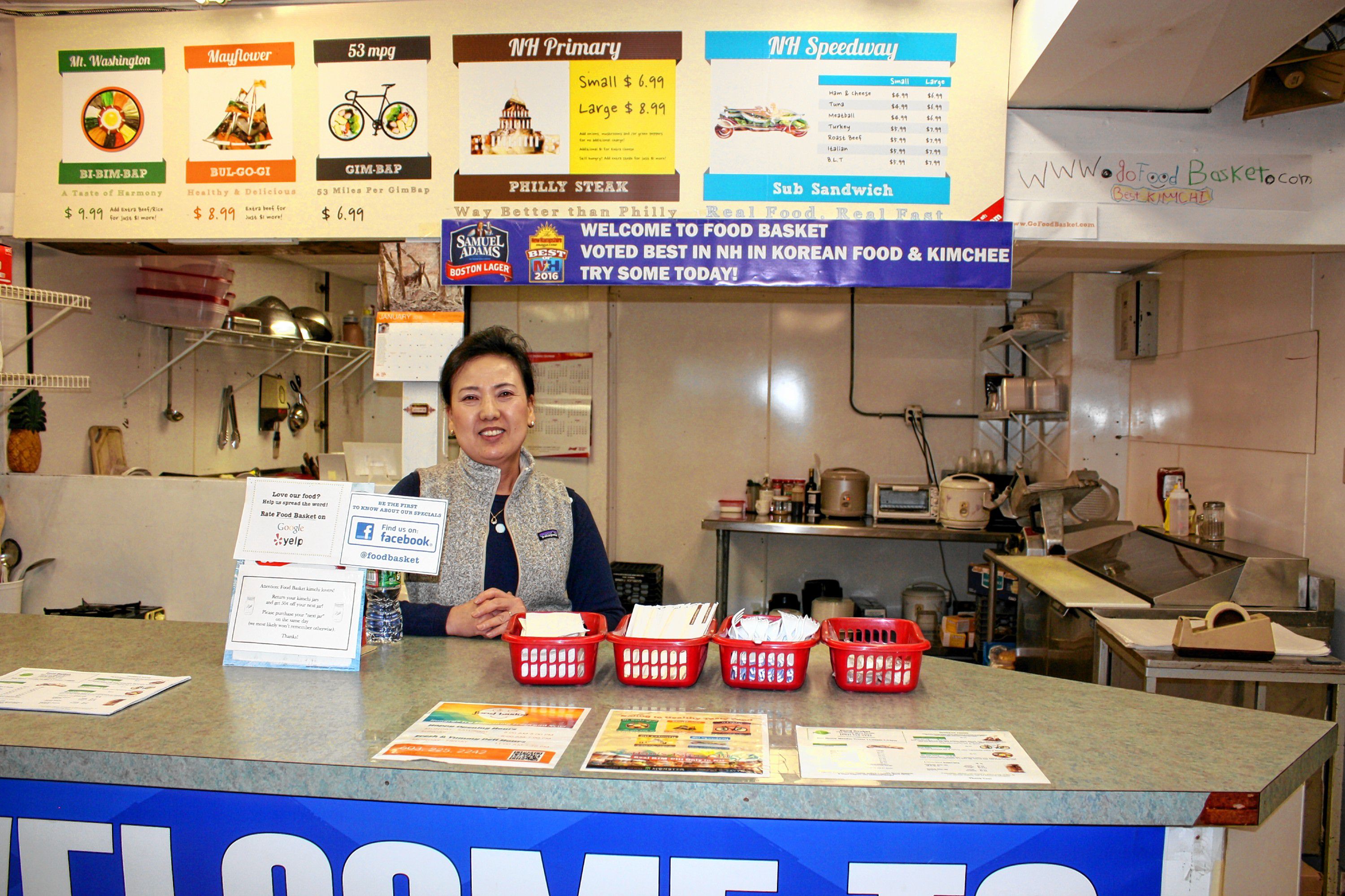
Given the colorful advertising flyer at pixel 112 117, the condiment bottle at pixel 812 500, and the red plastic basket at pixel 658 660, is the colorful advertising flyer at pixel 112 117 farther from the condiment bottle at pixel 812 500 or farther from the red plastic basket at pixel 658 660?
the condiment bottle at pixel 812 500

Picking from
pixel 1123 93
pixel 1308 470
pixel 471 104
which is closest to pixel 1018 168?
pixel 1123 93

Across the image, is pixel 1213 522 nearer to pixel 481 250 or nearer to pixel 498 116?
pixel 481 250

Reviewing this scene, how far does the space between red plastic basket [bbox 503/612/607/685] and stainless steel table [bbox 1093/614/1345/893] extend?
5.60 ft

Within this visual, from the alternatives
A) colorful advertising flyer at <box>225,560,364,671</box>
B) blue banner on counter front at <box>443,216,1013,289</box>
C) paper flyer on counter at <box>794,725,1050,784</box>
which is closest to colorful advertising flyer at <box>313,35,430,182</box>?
blue banner on counter front at <box>443,216,1013,289</box>

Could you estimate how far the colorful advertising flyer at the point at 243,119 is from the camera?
2641 mm

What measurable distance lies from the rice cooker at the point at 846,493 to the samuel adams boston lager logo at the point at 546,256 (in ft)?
9.19

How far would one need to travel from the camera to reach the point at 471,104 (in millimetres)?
2586

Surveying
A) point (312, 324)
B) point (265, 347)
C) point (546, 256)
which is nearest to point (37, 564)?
point (265, 347)

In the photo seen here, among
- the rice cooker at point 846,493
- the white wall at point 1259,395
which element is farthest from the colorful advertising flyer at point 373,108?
the rice cooker at point 846,493

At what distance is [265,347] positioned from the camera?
4.84 meters

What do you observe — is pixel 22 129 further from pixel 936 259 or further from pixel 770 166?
pixel 936 259

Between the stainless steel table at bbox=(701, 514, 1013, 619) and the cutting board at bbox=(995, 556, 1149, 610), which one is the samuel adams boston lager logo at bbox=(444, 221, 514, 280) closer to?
the cutting board at bbox=(995, 556, 1149, 610)

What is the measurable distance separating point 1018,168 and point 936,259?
392 millimetres

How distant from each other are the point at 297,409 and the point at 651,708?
4.66m
